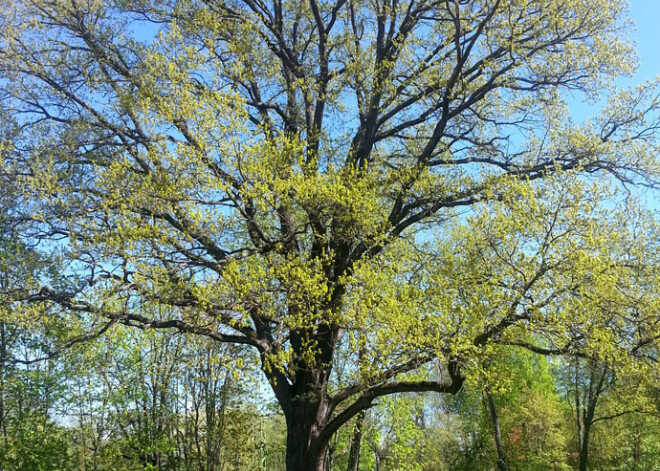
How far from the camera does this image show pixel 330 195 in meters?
6.85

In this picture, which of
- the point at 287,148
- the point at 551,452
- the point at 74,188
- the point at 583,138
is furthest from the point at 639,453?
the point at 74,188

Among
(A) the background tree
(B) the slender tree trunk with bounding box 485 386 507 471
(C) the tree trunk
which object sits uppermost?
(A) the background tree

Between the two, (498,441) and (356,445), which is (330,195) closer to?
(356,445)

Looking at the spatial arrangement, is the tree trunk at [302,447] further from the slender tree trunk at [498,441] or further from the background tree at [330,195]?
the slender tree trunk at [498,441]

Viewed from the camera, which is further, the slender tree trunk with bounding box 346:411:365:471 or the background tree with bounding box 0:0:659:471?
the slender tree trunk with bounding box 346:411:365:471

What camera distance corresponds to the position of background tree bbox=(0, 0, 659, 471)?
6.31 meters

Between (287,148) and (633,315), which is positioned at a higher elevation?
(287,148)

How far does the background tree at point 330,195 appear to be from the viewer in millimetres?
6309

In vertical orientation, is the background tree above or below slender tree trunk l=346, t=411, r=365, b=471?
above

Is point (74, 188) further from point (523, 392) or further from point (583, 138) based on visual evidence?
point (523, 392)

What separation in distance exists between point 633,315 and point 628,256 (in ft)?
3.04

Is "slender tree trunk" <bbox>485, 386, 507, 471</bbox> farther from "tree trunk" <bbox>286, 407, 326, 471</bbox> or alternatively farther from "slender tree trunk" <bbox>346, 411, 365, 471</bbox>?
"tree trunk" <bbox>286, 407, 326, 471</bbox>

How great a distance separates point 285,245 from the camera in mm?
7883

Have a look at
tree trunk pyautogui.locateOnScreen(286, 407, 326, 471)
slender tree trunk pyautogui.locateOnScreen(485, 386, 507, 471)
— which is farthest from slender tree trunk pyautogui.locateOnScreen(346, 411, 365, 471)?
slender tree trunk pyautogui.locateOnScreen(485, 386, 507, 471)
